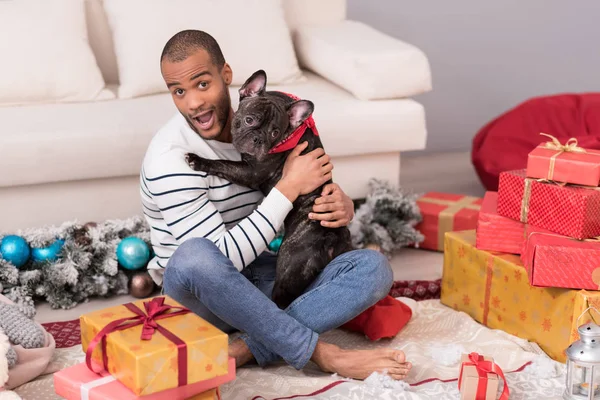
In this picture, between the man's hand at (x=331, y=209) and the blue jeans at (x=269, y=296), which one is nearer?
the blue jeans at (x=269, y=296)

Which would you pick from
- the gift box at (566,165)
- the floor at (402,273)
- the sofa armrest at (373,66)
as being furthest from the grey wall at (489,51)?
the gift box at (566,165)

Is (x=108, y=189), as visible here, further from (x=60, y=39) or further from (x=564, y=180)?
(x=564, y=180)

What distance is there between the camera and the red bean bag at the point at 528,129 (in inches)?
127

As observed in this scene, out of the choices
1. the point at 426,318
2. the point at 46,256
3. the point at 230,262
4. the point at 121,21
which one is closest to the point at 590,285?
the point at 426,318

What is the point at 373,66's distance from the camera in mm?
2883

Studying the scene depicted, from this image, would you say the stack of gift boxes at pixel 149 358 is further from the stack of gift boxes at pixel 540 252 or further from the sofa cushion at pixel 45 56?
the sofa cushion at pixel 45 56

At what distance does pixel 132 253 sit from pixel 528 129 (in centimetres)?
175

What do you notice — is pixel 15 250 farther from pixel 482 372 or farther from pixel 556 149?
pixel 556 149

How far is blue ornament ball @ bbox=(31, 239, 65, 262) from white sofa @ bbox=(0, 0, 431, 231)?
0.23 m

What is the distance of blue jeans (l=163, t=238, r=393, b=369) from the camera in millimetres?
1799

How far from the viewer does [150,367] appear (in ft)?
4.87

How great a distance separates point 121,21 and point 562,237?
180cm

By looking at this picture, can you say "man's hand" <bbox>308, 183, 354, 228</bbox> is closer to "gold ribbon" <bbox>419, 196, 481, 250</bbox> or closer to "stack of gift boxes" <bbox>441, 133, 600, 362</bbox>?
"stack of gift boxes" <bbox>441, 133, 600, 362</bbox>

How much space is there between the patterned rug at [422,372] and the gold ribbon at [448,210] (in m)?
0.61
